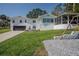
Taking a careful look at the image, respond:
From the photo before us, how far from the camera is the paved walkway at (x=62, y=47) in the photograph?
161 inches

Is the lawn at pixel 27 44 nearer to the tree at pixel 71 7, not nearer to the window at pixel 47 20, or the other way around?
the window at pixel 47 20

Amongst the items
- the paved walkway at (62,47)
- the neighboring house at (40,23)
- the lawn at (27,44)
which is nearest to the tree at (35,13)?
the neighboring house at (40,23)

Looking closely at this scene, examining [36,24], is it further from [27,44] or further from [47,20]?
[27,44]

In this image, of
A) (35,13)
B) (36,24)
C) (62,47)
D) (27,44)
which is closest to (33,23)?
(36,24)

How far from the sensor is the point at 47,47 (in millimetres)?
4148

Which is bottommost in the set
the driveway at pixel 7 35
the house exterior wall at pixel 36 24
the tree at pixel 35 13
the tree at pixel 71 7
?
the driveway at pixel 7 35

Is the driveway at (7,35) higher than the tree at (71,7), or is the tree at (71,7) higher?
the tree at (71,7)

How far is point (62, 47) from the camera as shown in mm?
4133

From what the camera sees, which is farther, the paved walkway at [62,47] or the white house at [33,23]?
the white house at [33,23]

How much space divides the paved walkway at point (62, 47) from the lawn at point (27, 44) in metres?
0.08

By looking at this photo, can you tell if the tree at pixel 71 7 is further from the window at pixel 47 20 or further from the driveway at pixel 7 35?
the driveway at pixel 7 35

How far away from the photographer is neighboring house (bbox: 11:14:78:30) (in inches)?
165

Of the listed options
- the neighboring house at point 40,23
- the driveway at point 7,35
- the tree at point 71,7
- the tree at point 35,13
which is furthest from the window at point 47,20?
the driveway at point 7,35

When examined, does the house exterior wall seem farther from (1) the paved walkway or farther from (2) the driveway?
(1) the paved walkway
